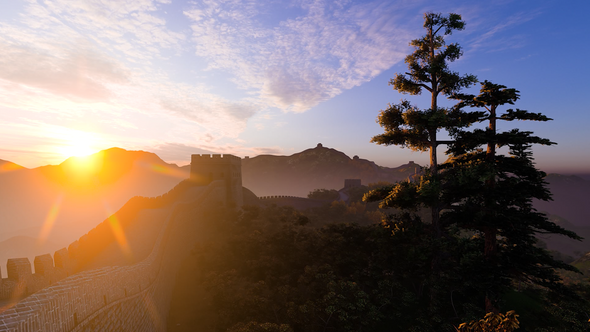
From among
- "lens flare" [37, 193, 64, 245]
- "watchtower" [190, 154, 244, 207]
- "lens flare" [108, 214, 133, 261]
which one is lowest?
"lens flare" [37, 193, 64, 245]

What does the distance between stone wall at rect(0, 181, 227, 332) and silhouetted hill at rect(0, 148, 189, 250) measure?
158 meters

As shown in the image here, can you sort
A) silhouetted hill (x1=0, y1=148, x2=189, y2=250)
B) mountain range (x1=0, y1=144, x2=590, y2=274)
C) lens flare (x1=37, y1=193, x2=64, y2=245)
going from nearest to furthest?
mountain range (x1=0, y1=144, x2=590, y2=274) → lens flare (x1=37, y1=193, x2=64, y2=245) → silhouetted hill (x1=0, y1=148, x2=189, y2=250)

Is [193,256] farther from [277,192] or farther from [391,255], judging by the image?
[277,192]

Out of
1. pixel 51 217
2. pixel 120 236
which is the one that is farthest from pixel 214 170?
pixel 51 217

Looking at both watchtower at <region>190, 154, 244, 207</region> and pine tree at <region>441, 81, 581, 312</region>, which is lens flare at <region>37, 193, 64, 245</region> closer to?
watchtower at <region>190, 154, 244, 207</region>

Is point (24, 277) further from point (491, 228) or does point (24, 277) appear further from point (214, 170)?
point (214, 170)

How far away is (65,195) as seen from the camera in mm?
148750

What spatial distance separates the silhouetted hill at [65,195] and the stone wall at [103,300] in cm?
15755

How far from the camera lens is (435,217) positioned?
42.5 ft

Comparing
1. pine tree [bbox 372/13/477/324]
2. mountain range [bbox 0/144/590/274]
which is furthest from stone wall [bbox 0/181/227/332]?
mountain range [bbox 0/144/590/274]

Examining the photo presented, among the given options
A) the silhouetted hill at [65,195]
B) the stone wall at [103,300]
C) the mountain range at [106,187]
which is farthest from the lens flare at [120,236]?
the silhouetted hill at [65,195]

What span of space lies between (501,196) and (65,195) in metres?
198

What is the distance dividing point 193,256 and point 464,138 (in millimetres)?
18624

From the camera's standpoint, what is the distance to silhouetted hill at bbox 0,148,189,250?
442 ft
